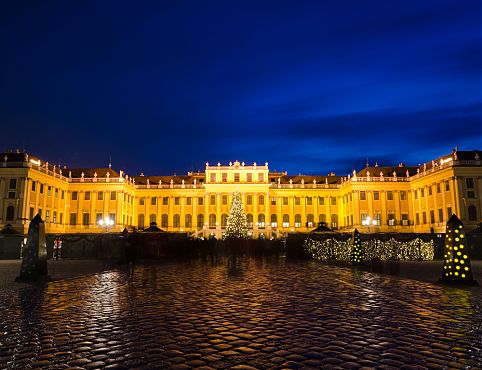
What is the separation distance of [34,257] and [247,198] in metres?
59.0

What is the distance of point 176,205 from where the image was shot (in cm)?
7262

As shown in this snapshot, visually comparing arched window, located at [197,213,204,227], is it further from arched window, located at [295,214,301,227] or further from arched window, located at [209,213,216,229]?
arched window, located at [295,214,301,227]

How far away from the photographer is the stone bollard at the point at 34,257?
506 inches

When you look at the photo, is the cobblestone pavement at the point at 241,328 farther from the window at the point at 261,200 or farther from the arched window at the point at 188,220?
the arched window at the point at 188,220

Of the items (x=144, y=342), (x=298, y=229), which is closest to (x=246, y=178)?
(x=298, y=229)

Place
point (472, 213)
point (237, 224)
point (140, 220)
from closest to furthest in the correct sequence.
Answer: point (237, 224)
point (472, 213)
point (140, 220)

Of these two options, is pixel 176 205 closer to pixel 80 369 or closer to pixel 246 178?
pixel 246 178

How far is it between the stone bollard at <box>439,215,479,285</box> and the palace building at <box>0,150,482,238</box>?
45.0 m

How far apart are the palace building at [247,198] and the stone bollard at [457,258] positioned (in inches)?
1774

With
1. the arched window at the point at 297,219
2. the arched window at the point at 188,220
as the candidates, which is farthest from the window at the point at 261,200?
the arched window at the point at 188,220

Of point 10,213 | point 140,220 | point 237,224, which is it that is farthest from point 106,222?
point 237,224

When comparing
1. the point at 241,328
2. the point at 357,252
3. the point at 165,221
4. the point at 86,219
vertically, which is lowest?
the point at 241,328

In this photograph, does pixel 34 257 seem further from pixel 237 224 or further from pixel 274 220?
pixel 274 220

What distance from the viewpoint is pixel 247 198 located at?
71.5 metres
